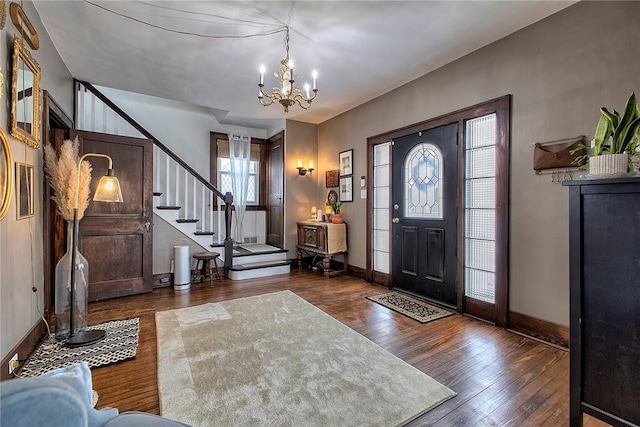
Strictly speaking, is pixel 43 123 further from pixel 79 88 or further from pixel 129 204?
pixel 79 88

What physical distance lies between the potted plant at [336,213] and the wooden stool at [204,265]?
6.68ft

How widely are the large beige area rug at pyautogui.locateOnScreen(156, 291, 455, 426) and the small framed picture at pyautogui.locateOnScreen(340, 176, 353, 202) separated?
258 centimetres

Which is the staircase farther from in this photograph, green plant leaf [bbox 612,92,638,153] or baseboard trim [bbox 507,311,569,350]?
green plant leaf [bbox 612,92,638,153]

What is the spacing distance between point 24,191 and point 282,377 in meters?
2.41

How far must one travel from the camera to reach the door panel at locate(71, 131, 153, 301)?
369 centimetres

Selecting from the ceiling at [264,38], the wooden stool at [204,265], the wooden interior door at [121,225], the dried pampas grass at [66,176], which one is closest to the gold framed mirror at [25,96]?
the dried pampas grass at [66,176]

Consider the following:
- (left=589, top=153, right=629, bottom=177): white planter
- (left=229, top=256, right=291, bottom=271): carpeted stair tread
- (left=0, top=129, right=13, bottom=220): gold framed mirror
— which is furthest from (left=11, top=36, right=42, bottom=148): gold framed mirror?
(left=589, top=153, right=629, bottom=177): white planter

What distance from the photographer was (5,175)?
1797 millimetres

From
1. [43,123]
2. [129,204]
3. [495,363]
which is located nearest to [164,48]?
[43,123]

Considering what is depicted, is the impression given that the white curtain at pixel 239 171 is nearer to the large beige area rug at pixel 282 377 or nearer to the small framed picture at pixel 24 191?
the large beige area rug at pixel 282 377

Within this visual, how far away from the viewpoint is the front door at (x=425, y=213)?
3482 mm

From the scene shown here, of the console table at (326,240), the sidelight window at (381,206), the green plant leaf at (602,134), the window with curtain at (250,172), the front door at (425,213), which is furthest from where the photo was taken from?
the window with curtain at (250,172)

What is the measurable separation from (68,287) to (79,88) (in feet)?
10.1

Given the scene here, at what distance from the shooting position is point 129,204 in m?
3.91
